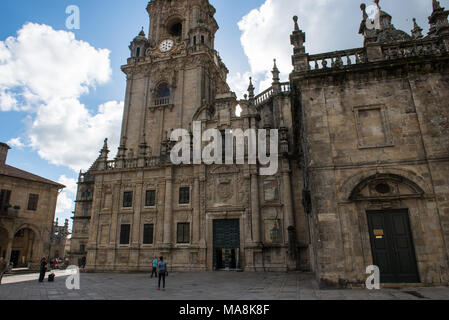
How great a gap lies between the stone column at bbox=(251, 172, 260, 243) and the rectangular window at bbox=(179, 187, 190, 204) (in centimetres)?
605

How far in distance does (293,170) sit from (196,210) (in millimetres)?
9005

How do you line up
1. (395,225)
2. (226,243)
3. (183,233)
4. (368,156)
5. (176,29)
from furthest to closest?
(176,29) < (183,233) < (226,243) < (368,156) < (395,225)

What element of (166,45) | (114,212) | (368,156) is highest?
(166,45)

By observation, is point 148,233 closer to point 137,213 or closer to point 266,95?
point 137,213

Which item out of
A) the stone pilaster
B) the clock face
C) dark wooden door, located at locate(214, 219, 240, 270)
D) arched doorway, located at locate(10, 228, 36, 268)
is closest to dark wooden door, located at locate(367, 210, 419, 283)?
dark wooden door, located at locate(214, 219, 240, 270)

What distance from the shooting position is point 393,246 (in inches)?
462

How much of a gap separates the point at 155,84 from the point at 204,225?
62.7ft

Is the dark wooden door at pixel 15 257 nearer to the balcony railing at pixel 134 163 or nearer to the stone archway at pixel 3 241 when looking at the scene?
the stone archway at pixel 3 241

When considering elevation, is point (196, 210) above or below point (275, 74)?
below

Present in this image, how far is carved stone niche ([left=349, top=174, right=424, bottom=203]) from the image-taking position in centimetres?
1207

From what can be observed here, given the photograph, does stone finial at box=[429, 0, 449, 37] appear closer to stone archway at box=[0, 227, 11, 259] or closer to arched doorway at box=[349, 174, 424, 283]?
arched doorway at box=[349, 174, 424, 283]

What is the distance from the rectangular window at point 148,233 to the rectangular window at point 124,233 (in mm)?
1720

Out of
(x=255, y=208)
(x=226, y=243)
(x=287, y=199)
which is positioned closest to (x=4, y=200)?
(x=226, y=243)

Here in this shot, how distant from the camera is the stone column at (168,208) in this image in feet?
82.8
